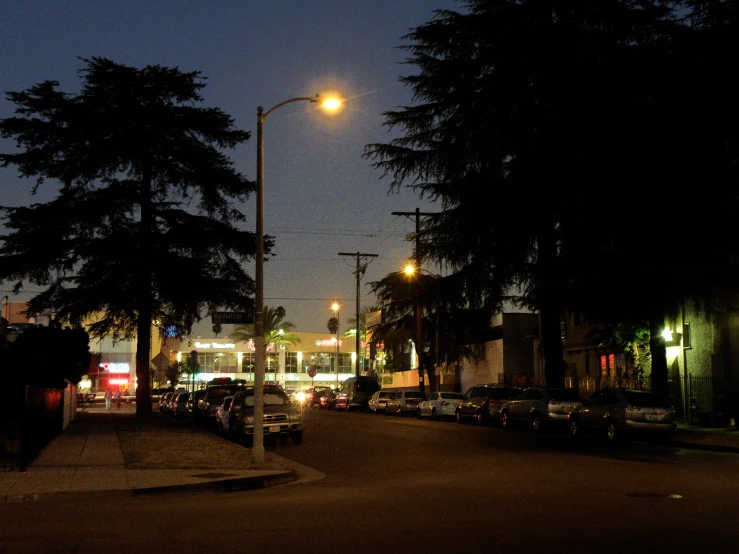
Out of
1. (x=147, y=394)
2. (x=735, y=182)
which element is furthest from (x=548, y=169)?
(x=147, y=394)

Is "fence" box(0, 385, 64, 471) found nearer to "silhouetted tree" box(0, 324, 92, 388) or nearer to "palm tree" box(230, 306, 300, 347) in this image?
"silhouetted tree" box(0, 324, 92, 388)

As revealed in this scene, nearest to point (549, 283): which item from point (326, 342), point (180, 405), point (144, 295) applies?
point (144, 295)

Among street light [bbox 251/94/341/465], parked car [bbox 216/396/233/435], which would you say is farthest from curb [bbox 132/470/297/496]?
parked car [bbox 216/396/233/435]

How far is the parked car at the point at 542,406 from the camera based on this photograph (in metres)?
31.3

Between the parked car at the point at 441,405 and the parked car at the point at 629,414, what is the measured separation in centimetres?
1473

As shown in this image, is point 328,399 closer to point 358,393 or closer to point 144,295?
point 358,393

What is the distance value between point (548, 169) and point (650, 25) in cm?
637

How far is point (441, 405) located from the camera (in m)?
44.4

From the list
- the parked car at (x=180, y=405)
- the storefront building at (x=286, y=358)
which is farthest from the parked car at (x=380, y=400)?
the storefront building at (x=286, y=358)

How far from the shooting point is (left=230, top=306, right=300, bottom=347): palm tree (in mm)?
109588

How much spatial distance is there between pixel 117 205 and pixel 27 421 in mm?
24401

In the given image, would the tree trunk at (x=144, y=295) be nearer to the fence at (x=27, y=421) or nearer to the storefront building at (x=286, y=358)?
the fence at (x=27, y=421)

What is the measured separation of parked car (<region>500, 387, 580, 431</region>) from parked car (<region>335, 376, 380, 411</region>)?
95.0ft

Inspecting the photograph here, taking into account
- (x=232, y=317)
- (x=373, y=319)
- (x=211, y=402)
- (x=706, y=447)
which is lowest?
(x=706, y=447)
